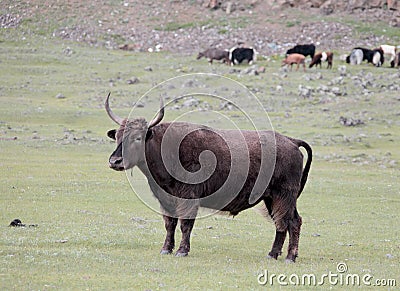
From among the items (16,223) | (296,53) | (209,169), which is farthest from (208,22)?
(209,169)

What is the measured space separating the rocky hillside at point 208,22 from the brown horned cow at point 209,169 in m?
35.7

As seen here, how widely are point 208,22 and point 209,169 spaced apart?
41442 mm

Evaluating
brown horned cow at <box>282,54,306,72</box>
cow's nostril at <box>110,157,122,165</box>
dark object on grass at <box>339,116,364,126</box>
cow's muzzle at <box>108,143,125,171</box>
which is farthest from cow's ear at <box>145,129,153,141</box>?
brown horned cow at <box>282,54,306,72</box>

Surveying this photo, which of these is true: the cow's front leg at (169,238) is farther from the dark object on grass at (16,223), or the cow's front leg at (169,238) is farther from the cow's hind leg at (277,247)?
the dark object on grass at (16,223)

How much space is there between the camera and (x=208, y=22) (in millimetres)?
50781

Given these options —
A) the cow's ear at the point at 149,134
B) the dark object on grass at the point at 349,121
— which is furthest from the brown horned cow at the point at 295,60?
the cow's ear at the point at 149,134

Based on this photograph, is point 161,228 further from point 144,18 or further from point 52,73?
point 144,18

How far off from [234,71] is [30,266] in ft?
98.2

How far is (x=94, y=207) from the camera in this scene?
1443 centimetres

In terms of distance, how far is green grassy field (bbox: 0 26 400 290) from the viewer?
8.98 meters

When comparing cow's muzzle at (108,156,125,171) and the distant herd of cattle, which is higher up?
cow's muzzle at (108,156,125,171)

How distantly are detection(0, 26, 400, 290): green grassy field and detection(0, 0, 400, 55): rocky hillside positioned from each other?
7944 mm

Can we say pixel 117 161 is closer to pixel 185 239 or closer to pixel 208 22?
pixel 185 239

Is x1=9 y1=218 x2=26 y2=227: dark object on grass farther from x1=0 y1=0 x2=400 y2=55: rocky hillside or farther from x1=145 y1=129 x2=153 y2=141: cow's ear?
x1=0 y1=0 x2=400 y2=55: rocky hillside
